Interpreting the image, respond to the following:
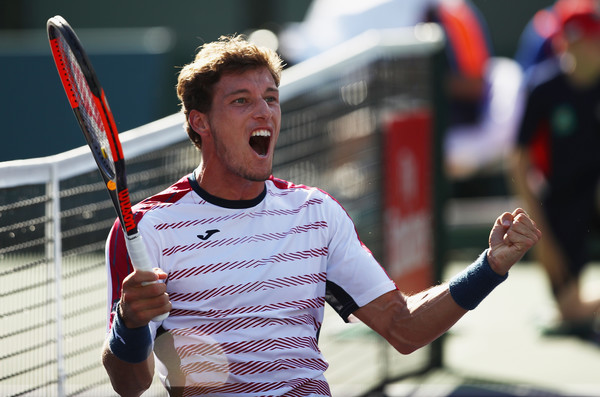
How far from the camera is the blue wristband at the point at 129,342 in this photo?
2.74 meters

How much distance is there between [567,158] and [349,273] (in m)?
4.45

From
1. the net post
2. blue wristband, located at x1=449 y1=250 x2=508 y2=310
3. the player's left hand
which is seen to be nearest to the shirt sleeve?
blue wristband, located at x1=449 y1=250 x2=508 y2=310

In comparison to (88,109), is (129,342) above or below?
below

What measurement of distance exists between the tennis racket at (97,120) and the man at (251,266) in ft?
0.89

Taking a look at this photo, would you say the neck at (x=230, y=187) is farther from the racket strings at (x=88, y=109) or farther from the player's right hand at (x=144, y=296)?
the player's right hand at (x=144, y=296)

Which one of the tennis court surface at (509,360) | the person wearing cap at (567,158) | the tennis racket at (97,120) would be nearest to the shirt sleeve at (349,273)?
the tennis racket at (97,120)

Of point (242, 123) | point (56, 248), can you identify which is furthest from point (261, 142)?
point (56, 248)

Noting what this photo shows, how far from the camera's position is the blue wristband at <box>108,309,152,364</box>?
9.00 feet

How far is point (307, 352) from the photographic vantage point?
321 centimetres

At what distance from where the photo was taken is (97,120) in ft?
9.36

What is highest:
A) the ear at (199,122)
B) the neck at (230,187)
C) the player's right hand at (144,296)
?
the ear at (199,122)

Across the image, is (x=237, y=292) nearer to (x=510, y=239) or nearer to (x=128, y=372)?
(x=128, y=372)

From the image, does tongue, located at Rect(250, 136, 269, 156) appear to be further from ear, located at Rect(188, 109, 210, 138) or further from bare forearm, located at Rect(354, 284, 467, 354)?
bare forearm, located at Rect(354, 284, 467, 354)

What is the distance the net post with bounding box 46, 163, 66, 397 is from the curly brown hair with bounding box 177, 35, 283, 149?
0.73 m
